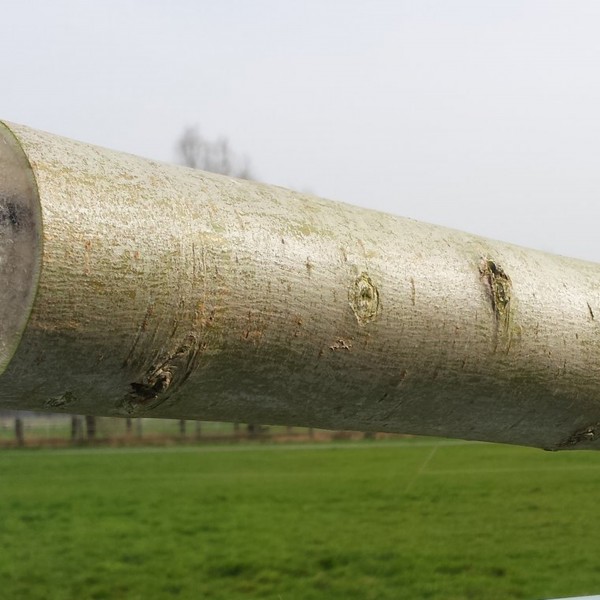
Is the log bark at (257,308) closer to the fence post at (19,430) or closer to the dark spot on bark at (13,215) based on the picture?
the dark spot on bark at (13,215)

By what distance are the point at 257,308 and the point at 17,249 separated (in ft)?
0.18

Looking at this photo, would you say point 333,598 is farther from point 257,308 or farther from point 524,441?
point 257,308

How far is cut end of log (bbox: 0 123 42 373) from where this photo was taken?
15cm

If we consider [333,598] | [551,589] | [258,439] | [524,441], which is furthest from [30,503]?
[524,441]

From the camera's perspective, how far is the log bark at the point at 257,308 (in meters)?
0.16

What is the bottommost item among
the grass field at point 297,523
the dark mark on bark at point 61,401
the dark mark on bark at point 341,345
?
the grass field at point 297,523

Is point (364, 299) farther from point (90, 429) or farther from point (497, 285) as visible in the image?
point (90, 429)

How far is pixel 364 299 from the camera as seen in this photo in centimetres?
19

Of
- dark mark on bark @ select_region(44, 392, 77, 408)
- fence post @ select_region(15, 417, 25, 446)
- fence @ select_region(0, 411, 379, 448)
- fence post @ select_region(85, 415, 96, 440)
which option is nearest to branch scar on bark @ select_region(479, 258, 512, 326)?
dark mark on bark @ select_region(44, 392, 77, 408)

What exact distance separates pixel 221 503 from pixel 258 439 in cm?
42

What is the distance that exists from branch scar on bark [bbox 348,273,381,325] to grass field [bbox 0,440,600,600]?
5.41 ft

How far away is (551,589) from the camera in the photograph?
1797mm

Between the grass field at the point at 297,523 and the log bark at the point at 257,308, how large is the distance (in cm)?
162

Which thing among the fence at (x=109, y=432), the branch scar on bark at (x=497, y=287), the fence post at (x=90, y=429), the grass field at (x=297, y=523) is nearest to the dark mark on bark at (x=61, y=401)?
the branch scar on bark at (x=497, y=287)
